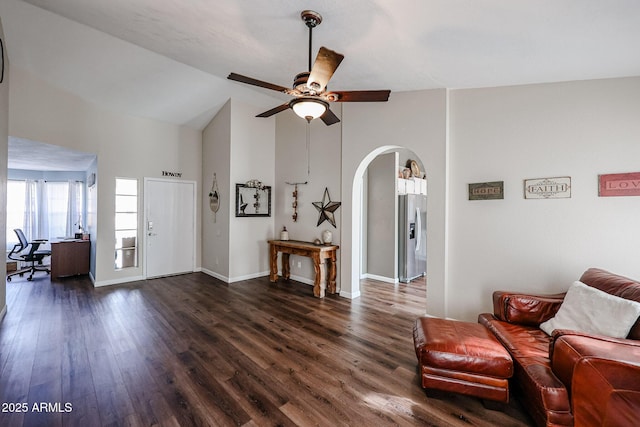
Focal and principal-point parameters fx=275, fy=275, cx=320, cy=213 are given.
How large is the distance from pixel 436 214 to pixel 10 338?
16.3ft

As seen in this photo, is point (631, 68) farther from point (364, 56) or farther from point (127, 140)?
point (127, 140)

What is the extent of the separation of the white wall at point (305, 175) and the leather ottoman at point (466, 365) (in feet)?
8.29

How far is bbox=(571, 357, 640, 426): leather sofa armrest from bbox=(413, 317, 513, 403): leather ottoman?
441 millimetres

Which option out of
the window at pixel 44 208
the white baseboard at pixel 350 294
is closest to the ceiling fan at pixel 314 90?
the white baseboard at pixel 350 294

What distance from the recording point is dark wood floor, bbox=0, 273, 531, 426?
6.17 ft

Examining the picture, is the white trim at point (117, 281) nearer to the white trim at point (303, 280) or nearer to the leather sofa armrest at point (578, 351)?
the white trim at point (303, 280)

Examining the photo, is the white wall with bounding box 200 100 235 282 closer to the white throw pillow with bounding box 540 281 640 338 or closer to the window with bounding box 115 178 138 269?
the window with bounding box 115 178 138 269

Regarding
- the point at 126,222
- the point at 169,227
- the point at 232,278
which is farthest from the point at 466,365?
the point at 126,222

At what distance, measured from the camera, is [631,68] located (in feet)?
8.16

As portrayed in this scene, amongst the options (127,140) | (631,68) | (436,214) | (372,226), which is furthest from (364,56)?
(127,140)

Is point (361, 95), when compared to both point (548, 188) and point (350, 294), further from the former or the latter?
point (350, 294)

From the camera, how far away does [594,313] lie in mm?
2043

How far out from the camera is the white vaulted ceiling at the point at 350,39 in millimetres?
2061

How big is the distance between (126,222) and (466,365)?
5.79 metres
